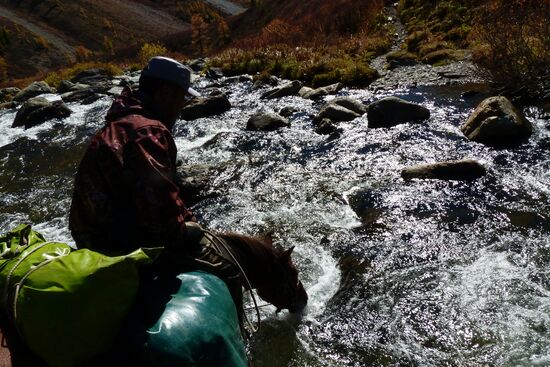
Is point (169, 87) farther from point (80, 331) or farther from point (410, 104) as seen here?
point (410, 104)

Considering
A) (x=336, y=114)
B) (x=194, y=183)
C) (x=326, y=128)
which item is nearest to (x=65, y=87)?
(x=336, y=114)

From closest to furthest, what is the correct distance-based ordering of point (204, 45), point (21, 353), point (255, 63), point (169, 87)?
point (21, 353)
point (169, 87)
point (255, 63)
point (204, 45)

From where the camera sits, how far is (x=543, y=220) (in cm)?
652

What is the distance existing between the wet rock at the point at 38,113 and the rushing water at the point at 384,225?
14.4 ft

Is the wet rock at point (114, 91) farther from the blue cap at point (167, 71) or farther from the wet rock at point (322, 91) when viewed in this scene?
the blue cap at point (167, 71)

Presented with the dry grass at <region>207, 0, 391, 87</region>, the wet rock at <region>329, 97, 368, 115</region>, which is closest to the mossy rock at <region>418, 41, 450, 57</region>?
the dry grass at <region>207, 0, 391, 87</region>

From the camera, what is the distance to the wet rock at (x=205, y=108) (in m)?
15.0

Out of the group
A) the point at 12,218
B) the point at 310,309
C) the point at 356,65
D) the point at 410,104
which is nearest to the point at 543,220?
the point at 310,309

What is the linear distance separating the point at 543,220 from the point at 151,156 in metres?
6.14

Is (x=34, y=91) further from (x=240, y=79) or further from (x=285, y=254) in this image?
(x=285, y=254)

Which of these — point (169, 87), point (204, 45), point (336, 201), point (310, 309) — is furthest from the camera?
point (204, 45)

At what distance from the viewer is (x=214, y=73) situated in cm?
2319

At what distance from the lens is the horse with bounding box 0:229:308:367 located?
251cm

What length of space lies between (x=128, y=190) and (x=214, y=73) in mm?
21219
